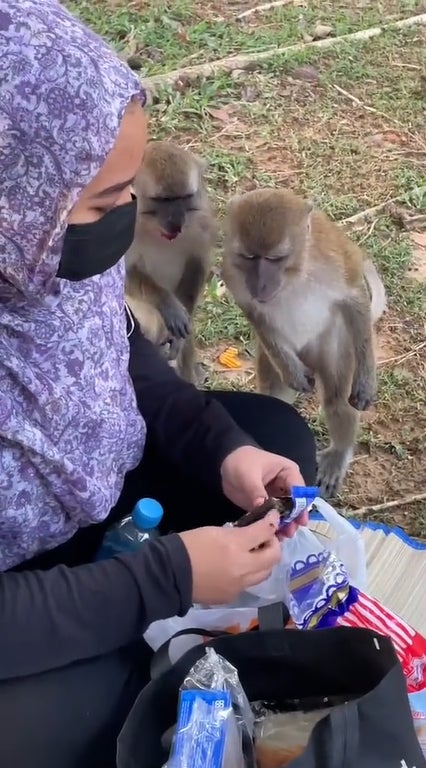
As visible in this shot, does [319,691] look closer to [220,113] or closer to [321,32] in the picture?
[220,113]

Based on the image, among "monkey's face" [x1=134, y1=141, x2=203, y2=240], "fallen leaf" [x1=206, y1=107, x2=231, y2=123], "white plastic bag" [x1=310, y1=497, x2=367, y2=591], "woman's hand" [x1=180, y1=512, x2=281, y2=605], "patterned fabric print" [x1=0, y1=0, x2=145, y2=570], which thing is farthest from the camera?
"fallen leaf" [x1=206, y1=107, x2=231, y2=123]

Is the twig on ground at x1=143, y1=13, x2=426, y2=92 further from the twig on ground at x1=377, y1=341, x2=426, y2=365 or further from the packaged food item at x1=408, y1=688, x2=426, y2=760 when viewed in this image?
the packaged food item at x1=408, y1=688, x2=426, y2=760

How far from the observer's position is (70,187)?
142 centimetres

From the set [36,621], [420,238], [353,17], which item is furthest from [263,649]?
[353,17]

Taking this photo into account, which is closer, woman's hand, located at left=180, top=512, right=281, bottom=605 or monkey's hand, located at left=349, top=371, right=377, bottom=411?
woman's hand, located at left=180, top=512, right=281, bottom=605

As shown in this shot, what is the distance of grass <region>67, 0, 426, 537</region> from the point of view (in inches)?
121

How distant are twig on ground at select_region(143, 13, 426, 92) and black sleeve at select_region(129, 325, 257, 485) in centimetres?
292

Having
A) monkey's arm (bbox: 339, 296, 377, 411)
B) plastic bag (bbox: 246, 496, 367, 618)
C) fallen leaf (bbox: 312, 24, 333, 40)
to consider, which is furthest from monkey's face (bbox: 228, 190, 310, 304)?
fallen leaf (bbox: 312, 24, 333, 40)

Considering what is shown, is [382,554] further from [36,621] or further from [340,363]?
[36,621]

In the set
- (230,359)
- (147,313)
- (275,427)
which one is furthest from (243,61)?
(275,427)

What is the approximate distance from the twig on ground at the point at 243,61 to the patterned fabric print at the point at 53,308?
3.11 m

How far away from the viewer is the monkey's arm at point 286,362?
2.74 meters

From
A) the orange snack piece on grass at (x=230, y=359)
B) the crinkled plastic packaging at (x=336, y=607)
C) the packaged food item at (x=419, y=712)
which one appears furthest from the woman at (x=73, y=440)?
the orange snack piece on grass at (x=230, y=359)

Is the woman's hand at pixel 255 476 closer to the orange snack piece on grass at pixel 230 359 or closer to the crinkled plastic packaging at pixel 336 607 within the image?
the crinkled plastic packaging at pixel 336 607
